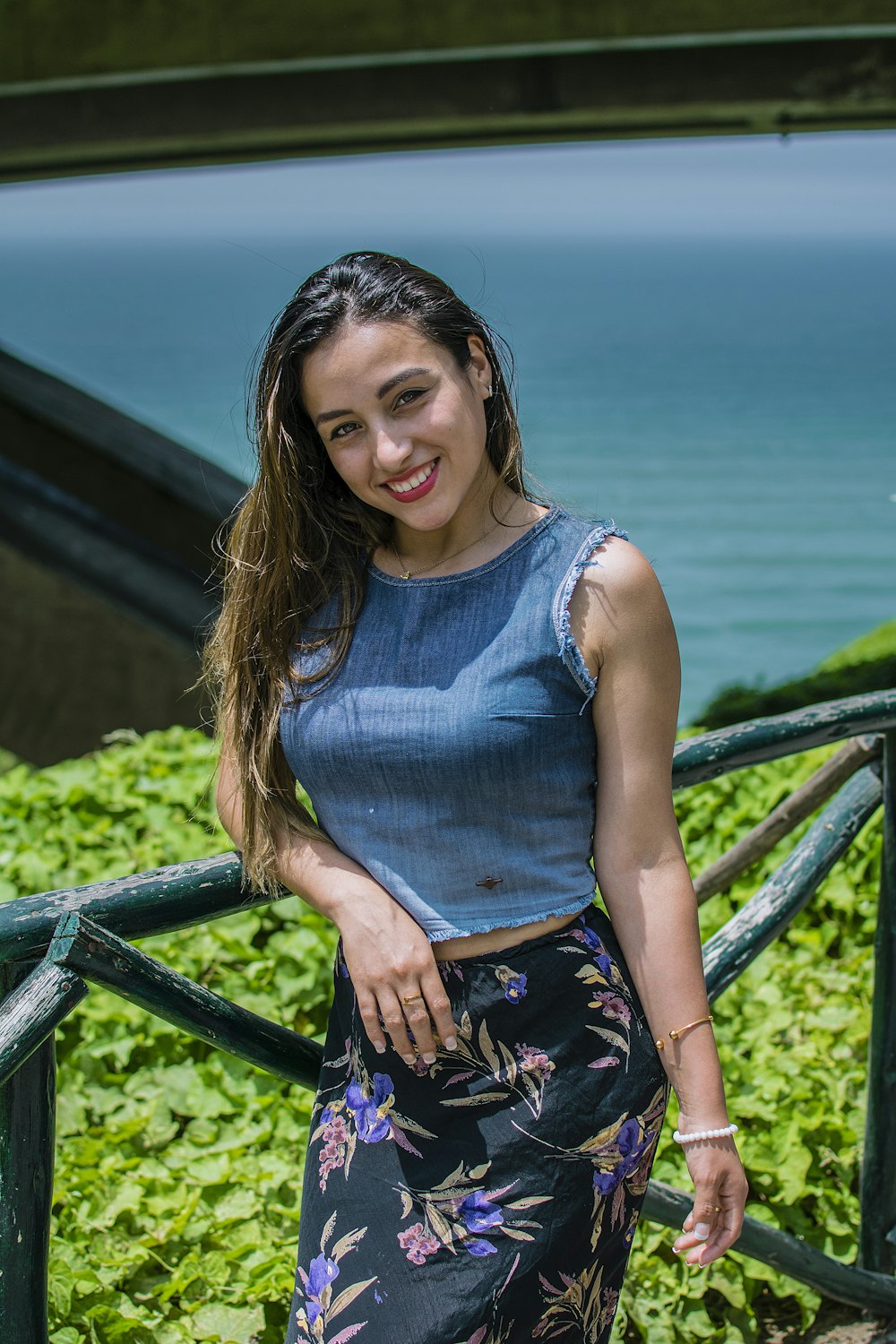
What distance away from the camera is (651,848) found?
5.41 feet

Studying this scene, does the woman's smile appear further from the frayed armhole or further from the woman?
the frayed armhole

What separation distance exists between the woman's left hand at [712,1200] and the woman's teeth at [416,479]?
846 millimetres

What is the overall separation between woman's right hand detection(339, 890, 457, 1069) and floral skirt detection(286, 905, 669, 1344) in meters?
0.03

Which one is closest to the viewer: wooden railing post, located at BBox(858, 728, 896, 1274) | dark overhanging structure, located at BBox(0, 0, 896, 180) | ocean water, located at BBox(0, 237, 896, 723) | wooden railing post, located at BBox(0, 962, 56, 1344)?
wooden railing post, located at BBox(0, 962, 56, 1344)

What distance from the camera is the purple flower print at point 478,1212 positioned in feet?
5.07

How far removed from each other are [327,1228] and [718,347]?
62.3 meters

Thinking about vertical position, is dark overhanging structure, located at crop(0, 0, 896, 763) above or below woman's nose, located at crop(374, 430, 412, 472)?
above

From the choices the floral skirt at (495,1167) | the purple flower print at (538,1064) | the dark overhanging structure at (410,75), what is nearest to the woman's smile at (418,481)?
the floral skirt at (495,1167)

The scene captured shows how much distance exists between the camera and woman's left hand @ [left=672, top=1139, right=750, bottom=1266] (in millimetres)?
1640

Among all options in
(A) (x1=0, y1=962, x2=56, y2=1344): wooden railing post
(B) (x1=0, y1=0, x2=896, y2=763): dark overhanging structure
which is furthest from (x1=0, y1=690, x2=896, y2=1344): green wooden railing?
(B) (x1=0, y1=0, x2=896, y2=763): dark overhanging structure

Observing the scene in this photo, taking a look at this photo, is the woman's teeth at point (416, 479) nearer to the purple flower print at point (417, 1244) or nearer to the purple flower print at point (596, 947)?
the purple flower print at point (596, 947)

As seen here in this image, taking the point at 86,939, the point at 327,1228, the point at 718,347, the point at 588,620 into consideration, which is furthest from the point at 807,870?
the point at 718,347

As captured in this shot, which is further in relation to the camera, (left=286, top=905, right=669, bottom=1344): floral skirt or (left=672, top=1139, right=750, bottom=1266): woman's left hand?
(left=672, top=1139, right=750, bottom=1266): woman's left hand

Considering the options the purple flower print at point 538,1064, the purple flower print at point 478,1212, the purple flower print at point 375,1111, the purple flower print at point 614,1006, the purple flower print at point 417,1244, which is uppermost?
the purple flower print at point 614,1006
